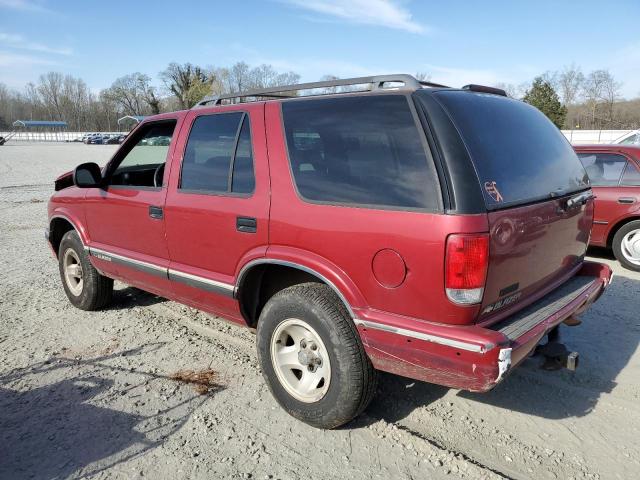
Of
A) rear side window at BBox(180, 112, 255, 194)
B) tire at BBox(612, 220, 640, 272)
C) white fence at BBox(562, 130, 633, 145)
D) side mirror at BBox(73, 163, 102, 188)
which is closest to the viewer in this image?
rear side window at BBox(180, 112, 255, 194)

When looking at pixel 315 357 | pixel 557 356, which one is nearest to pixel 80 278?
pixel 315 357

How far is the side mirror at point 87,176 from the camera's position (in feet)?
14.0

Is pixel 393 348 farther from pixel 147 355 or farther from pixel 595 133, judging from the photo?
pixel 595 133

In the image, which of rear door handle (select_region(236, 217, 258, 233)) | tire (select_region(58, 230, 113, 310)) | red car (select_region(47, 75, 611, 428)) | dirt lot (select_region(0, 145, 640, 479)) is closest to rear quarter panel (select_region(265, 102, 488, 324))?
red car (select_region(47, 75, 611, 428))

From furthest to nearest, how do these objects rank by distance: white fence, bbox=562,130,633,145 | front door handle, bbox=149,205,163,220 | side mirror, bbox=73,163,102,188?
white fence, bbox=562,130,633,145 → side mirror, bbox=73,163,102,188 → front door handle, bbox=149,205,163,220

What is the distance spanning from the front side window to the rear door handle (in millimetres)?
1140

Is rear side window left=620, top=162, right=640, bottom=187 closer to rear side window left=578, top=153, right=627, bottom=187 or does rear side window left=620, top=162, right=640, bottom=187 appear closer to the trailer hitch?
rear side window left=578, top=153, right=627, bottom=187

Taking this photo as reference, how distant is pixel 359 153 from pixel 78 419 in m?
2.37

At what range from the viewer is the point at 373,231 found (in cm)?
253

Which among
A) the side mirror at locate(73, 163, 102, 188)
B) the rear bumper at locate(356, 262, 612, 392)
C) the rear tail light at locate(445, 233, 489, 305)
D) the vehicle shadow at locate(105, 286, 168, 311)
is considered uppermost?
the side mirror at locate(73, 163, 102, 188)

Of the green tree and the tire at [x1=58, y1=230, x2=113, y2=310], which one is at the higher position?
A: the green tree

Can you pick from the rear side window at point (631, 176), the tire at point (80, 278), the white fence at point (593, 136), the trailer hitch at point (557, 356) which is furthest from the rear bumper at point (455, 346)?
the white fence at point (593, 136)

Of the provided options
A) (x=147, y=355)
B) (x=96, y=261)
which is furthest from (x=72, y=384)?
(x=96, y=261)

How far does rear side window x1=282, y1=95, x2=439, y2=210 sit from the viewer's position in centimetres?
248
